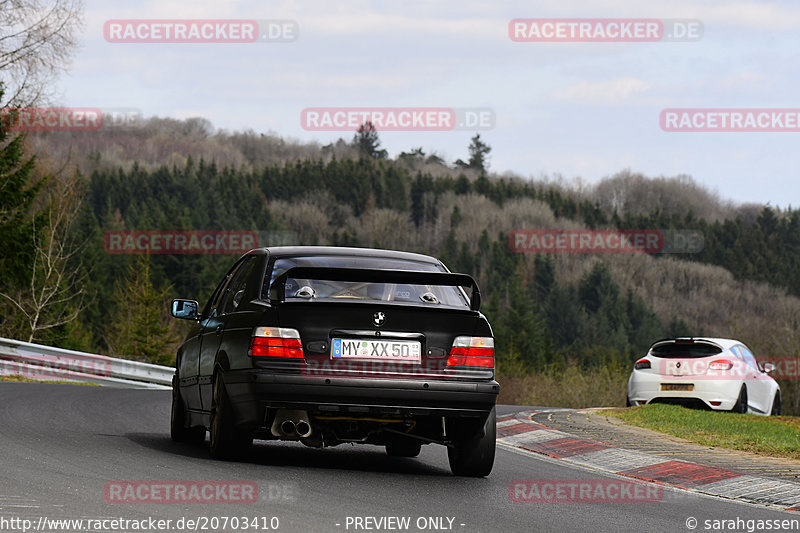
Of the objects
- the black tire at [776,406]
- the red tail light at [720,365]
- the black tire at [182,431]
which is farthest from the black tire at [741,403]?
the black tire at [182,431]

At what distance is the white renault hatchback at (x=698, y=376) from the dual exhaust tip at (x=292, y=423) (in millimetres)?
11837

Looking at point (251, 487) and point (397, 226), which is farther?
point (397, 226)

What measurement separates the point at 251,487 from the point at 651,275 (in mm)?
170967

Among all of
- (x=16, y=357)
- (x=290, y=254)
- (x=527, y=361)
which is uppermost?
(x=290, y=254)

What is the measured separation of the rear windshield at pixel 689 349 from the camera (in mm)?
19094

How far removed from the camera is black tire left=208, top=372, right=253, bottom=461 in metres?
8.60

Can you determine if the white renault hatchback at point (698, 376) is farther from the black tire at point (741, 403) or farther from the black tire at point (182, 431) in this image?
the black tire at point (182, 431)

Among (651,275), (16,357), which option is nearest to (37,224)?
(16,357)

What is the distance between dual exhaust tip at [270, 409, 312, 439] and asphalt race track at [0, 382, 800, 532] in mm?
302

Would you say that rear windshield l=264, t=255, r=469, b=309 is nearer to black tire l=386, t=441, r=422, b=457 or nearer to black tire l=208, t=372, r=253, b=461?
black tire l=208, t=372, r=253, b=461

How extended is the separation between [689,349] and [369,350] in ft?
39.7

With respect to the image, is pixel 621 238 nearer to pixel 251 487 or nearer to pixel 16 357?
pixel 16 357

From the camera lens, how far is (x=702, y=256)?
184 metres

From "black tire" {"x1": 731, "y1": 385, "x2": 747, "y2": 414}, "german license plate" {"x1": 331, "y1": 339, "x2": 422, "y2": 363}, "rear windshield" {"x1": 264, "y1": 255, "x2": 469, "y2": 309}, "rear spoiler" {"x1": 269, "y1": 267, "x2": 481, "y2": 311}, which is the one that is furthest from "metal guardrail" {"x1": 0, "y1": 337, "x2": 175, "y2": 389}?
"german license plate" {"x1": 331, "y1": 339, "x2": 422, "y2": 363}
